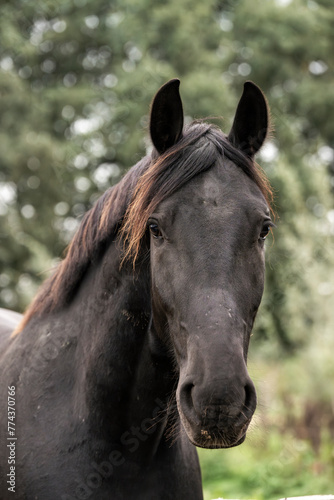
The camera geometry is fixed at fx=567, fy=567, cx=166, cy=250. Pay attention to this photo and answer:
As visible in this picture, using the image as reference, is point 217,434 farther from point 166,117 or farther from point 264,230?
point 166,117

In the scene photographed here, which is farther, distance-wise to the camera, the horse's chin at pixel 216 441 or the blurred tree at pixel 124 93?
the blurred tree at pixel 124 93

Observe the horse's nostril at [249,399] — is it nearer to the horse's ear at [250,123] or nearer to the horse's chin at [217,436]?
the horse's chin at [217,436]

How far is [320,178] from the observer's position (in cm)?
919

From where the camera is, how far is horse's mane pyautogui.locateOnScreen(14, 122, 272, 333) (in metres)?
2.32

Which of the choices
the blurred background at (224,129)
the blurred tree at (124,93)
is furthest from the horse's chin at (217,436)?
the blurred tree at (124,93)

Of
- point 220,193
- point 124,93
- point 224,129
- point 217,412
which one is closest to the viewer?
point 217,412

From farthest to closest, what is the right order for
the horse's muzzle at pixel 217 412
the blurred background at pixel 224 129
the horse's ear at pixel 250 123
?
the blurred background at pixel 224 129, the horse's ear at pixel 250 123, the horse's muzzle at pixel 217 412

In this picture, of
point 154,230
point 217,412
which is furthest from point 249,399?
point 154,230

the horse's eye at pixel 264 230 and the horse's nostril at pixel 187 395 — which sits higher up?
the horse's eye at pixel 264 230

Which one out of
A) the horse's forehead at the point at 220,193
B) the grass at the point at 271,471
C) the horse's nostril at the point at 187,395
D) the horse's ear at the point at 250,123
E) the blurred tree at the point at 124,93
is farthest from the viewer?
the blurred tree at the point at 124,93

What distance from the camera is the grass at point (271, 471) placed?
6.58 metres

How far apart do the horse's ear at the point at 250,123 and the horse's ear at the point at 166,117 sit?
254 millimetres

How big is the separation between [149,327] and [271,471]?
5360 mm

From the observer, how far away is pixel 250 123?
2512mm
